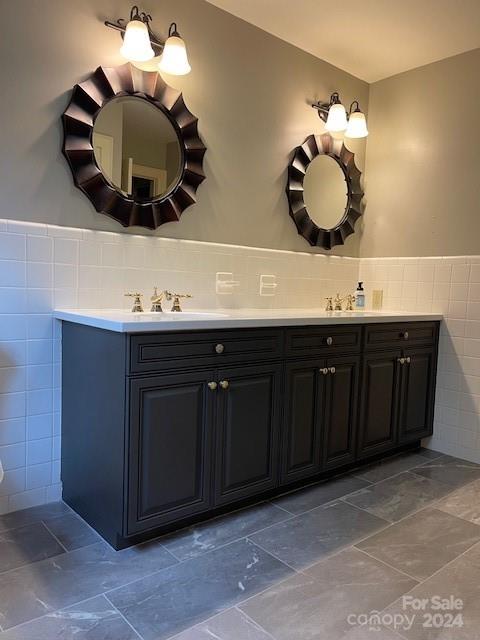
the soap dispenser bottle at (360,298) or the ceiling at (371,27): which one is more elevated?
the ceiling at (371,27)

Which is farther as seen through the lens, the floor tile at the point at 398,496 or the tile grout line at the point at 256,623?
the floor tile at the point at 398,496

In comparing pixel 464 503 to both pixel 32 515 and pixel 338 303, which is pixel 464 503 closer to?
pixel 338 303

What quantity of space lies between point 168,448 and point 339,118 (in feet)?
7.29

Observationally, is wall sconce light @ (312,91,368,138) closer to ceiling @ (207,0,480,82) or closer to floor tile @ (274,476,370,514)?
ceiling @ (207,0,480,82)

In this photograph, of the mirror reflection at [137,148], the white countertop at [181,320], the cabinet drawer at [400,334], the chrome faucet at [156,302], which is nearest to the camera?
the white countertop at [181,320]

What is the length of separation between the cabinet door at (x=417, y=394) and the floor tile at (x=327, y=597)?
1.21 m

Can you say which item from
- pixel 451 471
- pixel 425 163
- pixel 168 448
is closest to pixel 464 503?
pixel 451 471

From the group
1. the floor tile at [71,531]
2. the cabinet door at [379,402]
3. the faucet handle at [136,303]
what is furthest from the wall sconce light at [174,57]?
the floor tile at [71,531]

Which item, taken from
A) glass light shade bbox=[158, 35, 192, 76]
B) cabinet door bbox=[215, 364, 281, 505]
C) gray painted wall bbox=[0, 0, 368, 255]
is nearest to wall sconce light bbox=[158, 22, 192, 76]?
glass light shade bbox=[158, 35, 192, 76]

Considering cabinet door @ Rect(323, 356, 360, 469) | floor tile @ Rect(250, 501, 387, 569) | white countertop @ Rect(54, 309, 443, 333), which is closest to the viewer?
white countertop @ Rect(54, 309, 443, 333)

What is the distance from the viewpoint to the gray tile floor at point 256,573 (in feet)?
4.75

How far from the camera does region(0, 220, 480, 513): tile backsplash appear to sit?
2041 mm

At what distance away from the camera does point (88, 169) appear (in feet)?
7.00

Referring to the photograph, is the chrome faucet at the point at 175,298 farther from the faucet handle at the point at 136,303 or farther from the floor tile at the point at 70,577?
the floor tile at the point at 70,577
